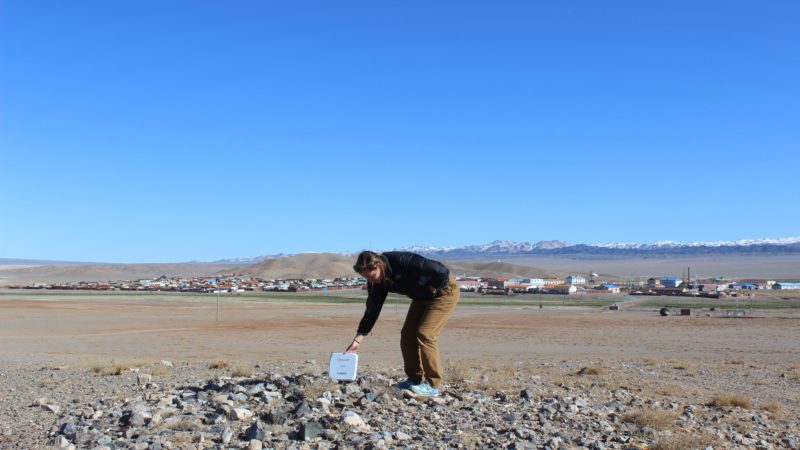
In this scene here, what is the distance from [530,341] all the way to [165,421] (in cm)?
2088

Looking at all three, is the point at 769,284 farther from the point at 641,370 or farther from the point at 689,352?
the point at 641,370

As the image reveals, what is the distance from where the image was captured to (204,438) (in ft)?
19.8

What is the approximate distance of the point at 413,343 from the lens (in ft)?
24.1

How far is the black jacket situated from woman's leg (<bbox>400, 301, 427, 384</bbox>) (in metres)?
0.17

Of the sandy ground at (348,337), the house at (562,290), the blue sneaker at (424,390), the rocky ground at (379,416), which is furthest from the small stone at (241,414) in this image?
the house at (562,290)

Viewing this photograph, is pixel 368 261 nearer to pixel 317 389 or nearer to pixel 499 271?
pixel 317 389

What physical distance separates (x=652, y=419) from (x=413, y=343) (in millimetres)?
2155

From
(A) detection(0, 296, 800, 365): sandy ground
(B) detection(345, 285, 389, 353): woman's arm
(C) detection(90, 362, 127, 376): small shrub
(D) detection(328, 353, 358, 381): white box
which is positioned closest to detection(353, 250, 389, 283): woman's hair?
(B) detection(345, 285, 389, 353): woman's arm

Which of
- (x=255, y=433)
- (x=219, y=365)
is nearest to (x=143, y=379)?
(x=219, y=365)

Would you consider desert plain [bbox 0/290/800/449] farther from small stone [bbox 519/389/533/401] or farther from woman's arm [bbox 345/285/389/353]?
woman's arm [bbox 345/285/389/353]

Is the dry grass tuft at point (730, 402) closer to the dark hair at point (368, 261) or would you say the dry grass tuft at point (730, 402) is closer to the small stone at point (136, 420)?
the dark hair at point (368, 261)

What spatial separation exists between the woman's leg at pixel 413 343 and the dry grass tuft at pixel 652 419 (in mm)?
1877

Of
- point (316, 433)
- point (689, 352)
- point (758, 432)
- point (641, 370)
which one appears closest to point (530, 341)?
point (689, 352)

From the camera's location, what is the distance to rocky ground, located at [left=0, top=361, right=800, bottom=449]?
612 centimetres
